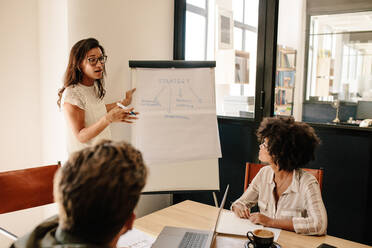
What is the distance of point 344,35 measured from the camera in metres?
2.55

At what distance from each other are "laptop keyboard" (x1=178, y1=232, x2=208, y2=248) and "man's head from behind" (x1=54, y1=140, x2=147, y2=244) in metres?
0.63

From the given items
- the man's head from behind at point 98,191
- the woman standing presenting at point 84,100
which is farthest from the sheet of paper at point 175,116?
the man's head from behind at point 98,191

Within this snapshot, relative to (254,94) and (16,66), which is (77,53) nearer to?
(16,66)

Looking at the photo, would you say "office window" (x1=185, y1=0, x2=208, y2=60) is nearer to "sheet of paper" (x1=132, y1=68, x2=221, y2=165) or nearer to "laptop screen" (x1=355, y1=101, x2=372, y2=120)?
"sheet of paper" (x1=132, y1=68, x2=221, y2=165)

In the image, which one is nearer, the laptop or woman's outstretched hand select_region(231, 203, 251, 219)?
the laptop

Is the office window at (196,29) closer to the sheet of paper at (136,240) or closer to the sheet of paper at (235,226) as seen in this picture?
the sheet of paper at (235,226)

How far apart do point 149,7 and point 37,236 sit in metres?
2.59

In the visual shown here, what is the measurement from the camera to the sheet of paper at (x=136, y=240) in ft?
4.55

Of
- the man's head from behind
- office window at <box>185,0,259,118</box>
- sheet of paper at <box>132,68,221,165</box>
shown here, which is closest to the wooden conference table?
sheet of paper at <box>132,68,221,165</box>

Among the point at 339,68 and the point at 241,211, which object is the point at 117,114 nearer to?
the point at 241,211

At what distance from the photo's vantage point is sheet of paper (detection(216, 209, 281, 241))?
1527mm

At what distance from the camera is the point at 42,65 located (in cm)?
268

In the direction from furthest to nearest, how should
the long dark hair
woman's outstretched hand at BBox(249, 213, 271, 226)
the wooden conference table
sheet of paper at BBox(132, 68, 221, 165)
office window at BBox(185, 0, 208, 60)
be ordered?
1. office window at BBox(185, 0, 208, 60)
2. sheet of paper at BBox(132, 68, 221, 165)
3. the long dark hair
4. woman's outstretched hand at BBox(249, 213, 271, 226)
5. the wooden conference table

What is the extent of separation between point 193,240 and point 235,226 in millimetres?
279
